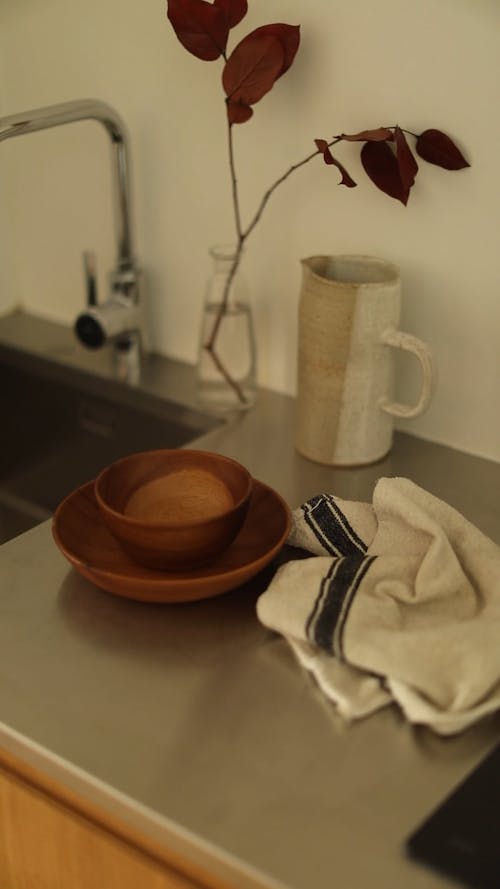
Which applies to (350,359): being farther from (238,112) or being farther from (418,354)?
(238,112)

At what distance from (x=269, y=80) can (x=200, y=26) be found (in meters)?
0.09

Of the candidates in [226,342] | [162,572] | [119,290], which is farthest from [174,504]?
[119,290]

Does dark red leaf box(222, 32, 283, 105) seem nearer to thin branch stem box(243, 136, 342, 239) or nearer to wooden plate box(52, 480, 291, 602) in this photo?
thin branch stem box(243, 136, 342, 239)

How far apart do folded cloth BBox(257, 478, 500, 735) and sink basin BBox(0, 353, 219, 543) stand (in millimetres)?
405

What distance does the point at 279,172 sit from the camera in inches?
46.9

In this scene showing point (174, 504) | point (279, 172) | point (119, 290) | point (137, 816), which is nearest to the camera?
point (137, 816)

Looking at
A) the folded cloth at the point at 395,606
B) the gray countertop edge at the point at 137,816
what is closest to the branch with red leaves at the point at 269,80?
the folded cloth at the point at 395,606

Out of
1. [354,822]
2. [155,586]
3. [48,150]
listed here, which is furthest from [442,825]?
[48,150]

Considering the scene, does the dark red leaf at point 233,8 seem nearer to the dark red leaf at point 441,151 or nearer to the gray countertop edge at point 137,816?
the dark red leaf at point 441,151

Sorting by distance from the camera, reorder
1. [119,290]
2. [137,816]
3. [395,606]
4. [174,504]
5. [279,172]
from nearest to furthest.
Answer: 1. [137,816]
2. [395,606]
3. [174,504]
4. [279,172]
5. [119,290]

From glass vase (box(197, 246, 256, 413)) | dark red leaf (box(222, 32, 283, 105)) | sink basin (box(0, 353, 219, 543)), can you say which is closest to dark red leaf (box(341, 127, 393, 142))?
dark red leaf (box(222, 32, 283, 105))

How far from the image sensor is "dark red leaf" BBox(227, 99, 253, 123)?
109 cm

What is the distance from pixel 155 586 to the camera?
33.6 inches

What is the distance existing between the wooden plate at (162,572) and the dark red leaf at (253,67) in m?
0.39
